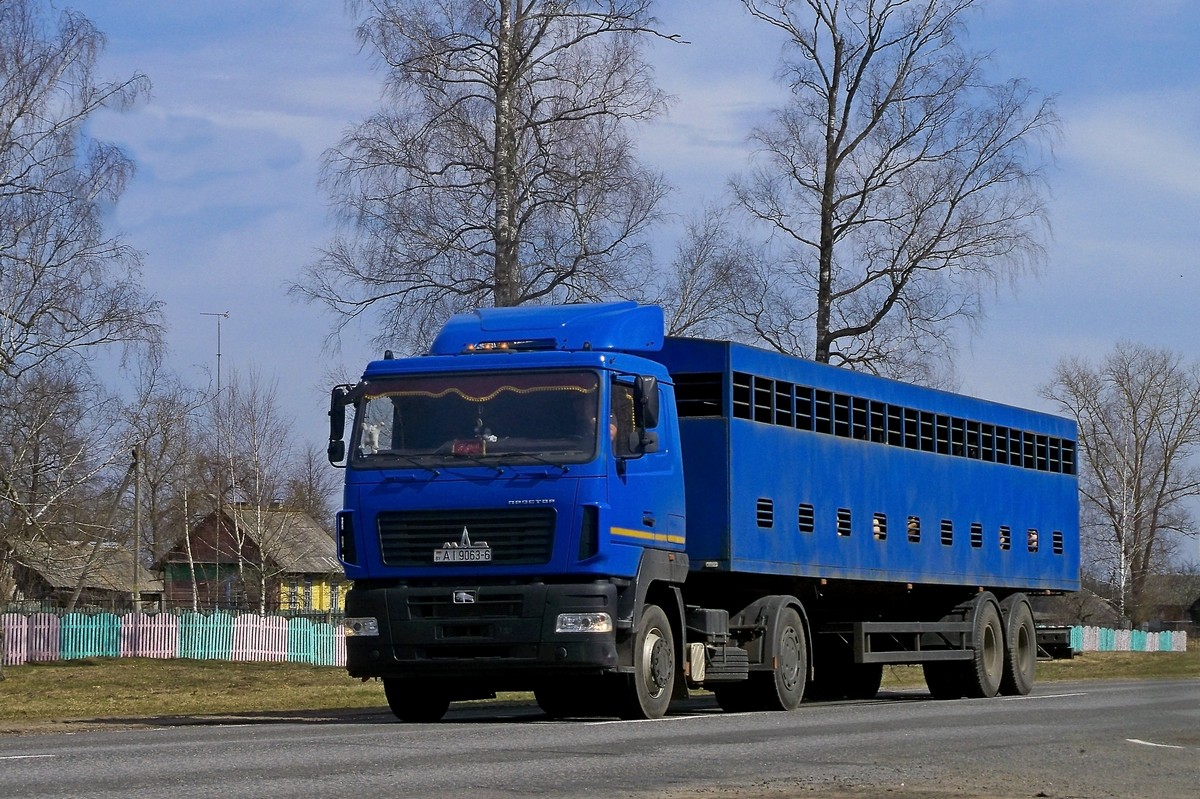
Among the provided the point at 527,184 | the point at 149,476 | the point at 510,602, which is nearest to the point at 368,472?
the point at 510,602

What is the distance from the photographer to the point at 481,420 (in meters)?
15.8

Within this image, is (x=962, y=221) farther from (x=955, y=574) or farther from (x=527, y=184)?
(x=955, y=574)

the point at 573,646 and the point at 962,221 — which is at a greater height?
the point at 962,221

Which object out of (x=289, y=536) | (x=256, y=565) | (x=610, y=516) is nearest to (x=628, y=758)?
(x=610, y=516)

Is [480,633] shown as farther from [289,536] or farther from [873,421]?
[289,536]

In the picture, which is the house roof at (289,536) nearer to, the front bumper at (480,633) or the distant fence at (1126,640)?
the distant fence at (1126,640)

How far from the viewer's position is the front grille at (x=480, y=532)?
15.5 metres

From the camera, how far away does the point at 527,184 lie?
3056 centimetres

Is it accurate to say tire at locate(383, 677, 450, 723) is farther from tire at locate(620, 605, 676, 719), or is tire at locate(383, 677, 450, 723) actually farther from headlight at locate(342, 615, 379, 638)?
tire at locate(620, 605, 676, 719)

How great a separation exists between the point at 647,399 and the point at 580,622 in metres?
2.16

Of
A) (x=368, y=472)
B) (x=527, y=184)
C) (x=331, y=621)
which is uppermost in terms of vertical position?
(x=527, y=184)

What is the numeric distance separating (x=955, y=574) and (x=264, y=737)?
1246 cm

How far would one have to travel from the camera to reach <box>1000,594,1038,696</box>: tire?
24969mm

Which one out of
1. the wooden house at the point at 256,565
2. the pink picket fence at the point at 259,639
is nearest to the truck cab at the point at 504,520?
the pink picket fence at the point at 259,639
